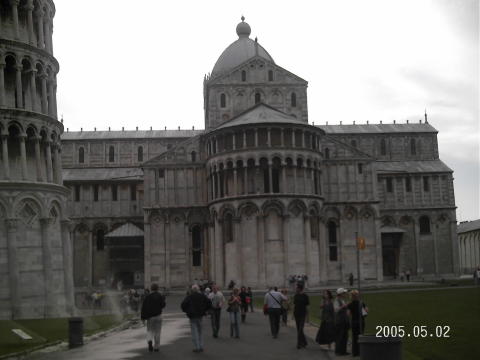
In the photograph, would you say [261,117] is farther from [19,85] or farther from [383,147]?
[383,147]

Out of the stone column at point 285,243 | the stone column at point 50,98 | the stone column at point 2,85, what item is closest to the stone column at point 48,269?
the stone column at point 50,98

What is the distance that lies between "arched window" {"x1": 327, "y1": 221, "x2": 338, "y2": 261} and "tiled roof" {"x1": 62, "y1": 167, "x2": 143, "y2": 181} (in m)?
24.9

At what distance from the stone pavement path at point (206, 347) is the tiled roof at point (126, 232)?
46171mm

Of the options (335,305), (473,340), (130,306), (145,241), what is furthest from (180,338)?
(145,241)

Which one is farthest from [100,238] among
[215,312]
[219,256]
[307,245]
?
[215,312]

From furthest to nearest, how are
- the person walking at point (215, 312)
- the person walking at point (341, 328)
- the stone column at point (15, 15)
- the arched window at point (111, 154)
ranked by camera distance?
the arched window at point (111, 154), the stone column at point (15, 15), the person walking at point (215, 312), the person walking at point (341, 328)

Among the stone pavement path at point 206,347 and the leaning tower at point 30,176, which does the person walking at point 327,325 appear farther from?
the leaning tower at point 30,176

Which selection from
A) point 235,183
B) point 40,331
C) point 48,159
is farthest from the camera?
point 235,183

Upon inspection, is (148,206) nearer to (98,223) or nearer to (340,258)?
(98,223)

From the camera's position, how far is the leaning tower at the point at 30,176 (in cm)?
3953

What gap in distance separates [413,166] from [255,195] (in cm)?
3224

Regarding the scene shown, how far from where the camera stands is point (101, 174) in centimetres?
8331

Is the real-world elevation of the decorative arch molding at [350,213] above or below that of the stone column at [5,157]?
below

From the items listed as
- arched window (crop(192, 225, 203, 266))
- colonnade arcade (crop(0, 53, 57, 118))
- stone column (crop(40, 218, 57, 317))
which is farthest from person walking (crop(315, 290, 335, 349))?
arched window (crop(192, 225, 203, 266))
